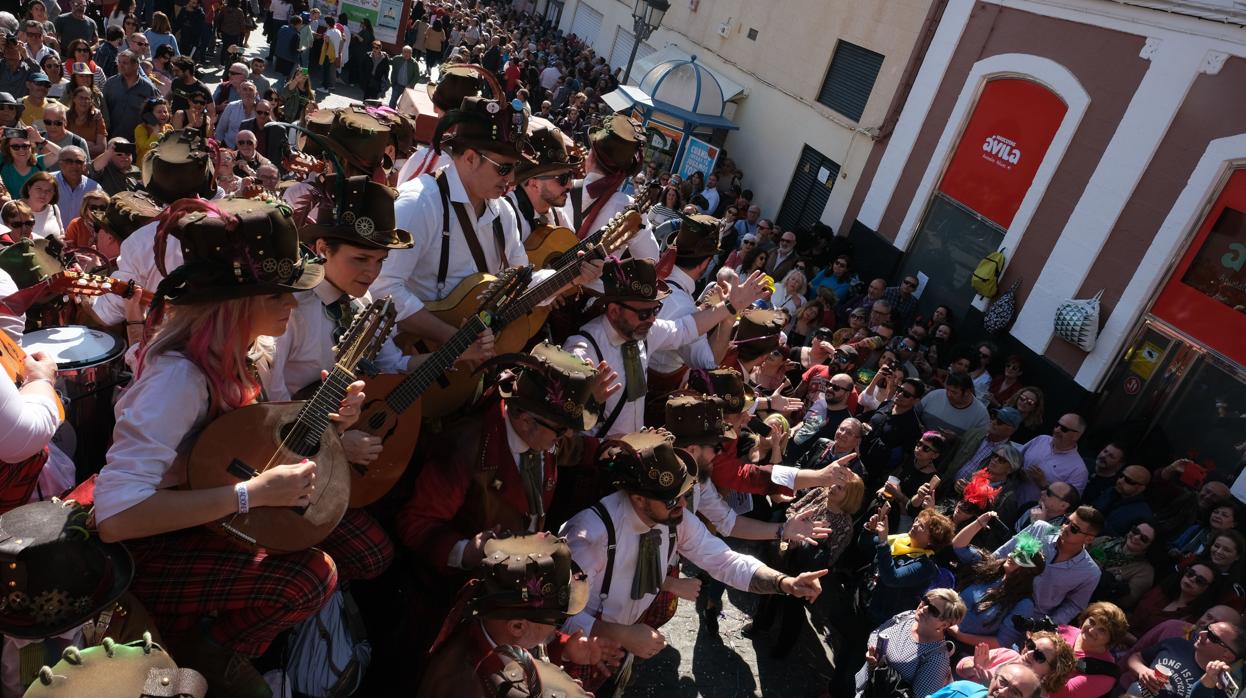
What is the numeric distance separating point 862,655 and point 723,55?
699 inches

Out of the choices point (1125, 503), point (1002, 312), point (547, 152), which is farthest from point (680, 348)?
point (1002, 312)

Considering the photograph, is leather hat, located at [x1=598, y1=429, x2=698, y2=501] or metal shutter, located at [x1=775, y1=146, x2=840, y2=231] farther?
metal shutter, located at [x1=775, y1=146, x2=840, y2=231]

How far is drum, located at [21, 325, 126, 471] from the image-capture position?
124 inches

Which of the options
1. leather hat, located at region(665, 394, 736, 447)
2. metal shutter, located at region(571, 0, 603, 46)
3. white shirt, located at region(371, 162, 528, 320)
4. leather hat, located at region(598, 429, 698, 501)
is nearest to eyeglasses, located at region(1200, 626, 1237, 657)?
leather hat, located at region(665, 394, 736, 447)

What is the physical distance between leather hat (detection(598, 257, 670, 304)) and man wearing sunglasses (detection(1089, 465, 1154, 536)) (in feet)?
15.9

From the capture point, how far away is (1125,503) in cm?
698

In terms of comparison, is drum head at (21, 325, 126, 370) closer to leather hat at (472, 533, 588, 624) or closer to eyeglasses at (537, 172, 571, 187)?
leather hat at (472, 533, 588, 624)

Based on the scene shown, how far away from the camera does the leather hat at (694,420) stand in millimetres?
4266

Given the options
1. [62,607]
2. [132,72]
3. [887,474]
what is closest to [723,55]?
[132,72]

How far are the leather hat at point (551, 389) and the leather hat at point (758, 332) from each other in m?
2.34

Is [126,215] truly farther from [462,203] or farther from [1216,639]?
[1216,639]

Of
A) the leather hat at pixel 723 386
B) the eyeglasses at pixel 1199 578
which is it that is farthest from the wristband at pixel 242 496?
the eyeglasses at pixel 1199 578

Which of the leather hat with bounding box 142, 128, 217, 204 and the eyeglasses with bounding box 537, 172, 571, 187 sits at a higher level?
the eyeglasses with bounding box 537, 172, 571, 187

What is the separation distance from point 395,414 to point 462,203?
1167 mm
